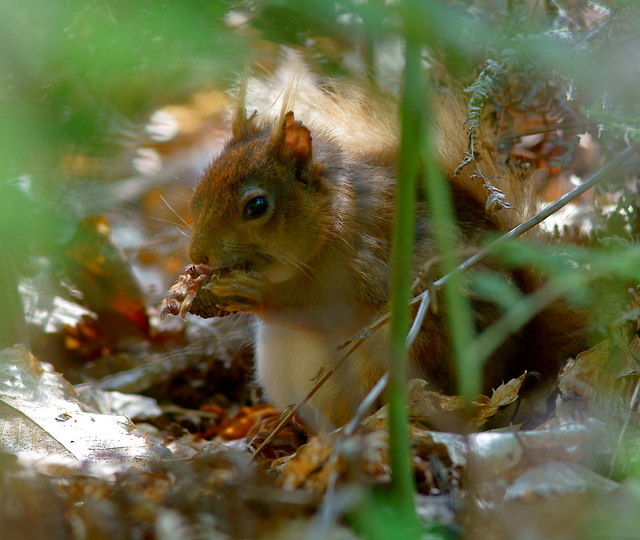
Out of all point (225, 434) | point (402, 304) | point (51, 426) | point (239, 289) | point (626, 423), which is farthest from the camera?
point (225, 434)

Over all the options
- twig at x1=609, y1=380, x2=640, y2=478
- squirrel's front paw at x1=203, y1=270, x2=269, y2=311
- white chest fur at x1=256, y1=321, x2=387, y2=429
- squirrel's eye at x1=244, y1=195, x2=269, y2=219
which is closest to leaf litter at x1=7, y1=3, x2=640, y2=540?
twig at x1=609, y1=380, x2=640, y2=478

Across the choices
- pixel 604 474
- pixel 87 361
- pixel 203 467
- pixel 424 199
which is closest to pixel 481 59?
pixel 424 199

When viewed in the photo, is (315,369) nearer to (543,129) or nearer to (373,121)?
(373,121)

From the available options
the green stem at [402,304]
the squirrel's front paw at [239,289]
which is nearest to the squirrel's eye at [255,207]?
the squirrel's front paw at [239,289]

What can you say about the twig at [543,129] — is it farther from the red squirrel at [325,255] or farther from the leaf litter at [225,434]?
the red squirrel at [325,255]

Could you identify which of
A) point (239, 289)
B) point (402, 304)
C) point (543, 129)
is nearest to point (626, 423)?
point (402, 304)

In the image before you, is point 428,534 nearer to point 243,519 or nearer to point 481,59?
point 243,519

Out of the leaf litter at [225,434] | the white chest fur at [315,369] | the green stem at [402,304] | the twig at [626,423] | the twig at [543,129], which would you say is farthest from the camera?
the twig at [543,129]

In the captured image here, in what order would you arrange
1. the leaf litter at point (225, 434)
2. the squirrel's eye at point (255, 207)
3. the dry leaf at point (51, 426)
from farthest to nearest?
the squirrel's eye at point (255, 207)
the dry leaf at point (51, 426)
the leaf litter at point (225, 434)
